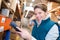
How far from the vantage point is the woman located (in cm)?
170

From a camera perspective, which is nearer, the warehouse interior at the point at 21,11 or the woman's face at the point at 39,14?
the warehouse interior at the point at 21,11

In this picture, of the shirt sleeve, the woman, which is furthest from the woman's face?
the shirt sleeve

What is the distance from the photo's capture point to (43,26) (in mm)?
1758

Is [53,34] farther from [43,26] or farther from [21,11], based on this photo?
[21,11]

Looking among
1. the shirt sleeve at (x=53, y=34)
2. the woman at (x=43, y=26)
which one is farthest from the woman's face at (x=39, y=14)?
the shirt sleeve at (x=53, y=34)

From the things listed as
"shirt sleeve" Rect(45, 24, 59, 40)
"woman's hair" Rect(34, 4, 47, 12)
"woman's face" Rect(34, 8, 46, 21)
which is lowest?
"shirt sleeve" Rect(45, 24, 59, 40)

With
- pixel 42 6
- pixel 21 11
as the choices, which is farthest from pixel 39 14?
pixel 21 11

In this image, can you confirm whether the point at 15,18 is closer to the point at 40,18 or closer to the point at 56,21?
the point at 40,18

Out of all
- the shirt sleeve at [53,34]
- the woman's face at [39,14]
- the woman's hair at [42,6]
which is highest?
the woman's hair at [42,6]

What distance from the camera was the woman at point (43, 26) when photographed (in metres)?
1.70

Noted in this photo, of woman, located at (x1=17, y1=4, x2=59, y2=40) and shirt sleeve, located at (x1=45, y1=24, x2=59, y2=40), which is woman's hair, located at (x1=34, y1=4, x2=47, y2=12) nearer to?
woman, located at (x1=17, y1=4, x2=59, y2=40)

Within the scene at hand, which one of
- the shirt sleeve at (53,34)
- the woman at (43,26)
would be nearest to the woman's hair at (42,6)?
the woman at (43,26)

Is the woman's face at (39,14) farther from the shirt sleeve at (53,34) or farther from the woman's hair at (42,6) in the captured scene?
the shirt sleeve at (53,34)

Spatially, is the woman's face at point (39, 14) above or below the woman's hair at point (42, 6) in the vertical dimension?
below
